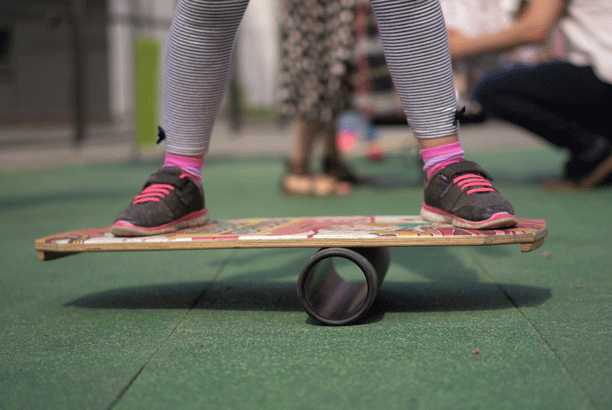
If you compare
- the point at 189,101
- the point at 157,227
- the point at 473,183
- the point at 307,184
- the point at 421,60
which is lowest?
the point at 307,184

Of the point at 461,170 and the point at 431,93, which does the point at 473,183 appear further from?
the point at 431,93

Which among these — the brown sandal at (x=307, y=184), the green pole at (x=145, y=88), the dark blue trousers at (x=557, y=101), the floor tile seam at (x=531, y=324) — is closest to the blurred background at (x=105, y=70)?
the green pole at (x=145, y=88)

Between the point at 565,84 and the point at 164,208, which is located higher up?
the point at 565,84

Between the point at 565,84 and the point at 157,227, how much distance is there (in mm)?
2606

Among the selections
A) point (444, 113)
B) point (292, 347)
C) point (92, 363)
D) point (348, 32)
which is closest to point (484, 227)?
point (444, 113)

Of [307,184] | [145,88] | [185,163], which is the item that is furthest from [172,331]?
[145,88]

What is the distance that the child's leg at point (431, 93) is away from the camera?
1466 mm

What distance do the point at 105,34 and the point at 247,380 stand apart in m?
12.9

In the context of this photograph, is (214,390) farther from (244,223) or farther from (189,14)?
(189,14)

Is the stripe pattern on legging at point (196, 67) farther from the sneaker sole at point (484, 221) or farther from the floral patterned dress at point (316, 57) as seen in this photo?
the floral patterned dress at point (316, 57)

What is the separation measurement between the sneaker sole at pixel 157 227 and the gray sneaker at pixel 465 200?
556 millimetres

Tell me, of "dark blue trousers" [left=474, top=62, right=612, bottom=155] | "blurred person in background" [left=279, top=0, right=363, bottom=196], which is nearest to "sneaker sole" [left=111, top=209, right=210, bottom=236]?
"blurred person in background" [left=279, top=0, right=363, bottom=196]

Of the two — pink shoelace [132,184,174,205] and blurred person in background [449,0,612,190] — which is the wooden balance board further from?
blurred person in background [449,0,612,190]

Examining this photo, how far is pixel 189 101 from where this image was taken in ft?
5.29
